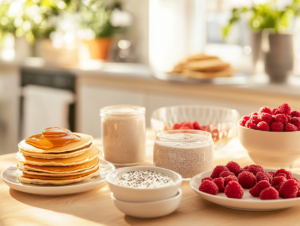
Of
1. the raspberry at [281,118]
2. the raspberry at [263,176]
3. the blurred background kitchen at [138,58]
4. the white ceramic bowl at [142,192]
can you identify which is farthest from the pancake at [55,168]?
the blurred background kitchen at [138,58]

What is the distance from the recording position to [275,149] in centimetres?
105

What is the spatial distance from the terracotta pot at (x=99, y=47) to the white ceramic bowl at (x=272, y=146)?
9.12 feet

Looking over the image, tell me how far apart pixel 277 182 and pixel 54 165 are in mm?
478

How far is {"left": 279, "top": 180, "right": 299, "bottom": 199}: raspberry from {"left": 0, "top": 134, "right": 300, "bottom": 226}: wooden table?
38 mm

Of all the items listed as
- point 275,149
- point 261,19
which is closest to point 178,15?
point 261,19

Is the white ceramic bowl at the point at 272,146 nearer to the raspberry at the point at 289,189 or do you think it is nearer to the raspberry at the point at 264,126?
the raspberry at the point at 264,126

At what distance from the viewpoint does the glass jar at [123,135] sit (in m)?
1.15

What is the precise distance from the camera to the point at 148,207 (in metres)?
0.76

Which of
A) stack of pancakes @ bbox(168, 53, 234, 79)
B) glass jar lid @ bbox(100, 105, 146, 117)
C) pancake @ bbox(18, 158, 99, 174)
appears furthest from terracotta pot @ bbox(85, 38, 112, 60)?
pancake @ bbox(18, 158, 99, 174)

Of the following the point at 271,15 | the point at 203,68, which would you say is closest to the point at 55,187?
the point at 203,68

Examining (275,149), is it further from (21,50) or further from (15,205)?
(21,50)

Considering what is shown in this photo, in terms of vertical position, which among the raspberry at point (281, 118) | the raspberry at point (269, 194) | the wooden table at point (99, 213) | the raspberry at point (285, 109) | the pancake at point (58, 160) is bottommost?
the wooden table at point (99, 213)

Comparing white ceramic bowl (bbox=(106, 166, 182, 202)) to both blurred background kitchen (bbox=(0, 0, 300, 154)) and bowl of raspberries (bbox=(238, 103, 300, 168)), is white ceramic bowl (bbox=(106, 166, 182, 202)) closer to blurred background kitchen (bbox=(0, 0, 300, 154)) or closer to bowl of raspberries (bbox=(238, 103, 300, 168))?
bowl of raspberries (bbox=(238, 103, 300, 168))

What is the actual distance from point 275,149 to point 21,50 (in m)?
3.43
